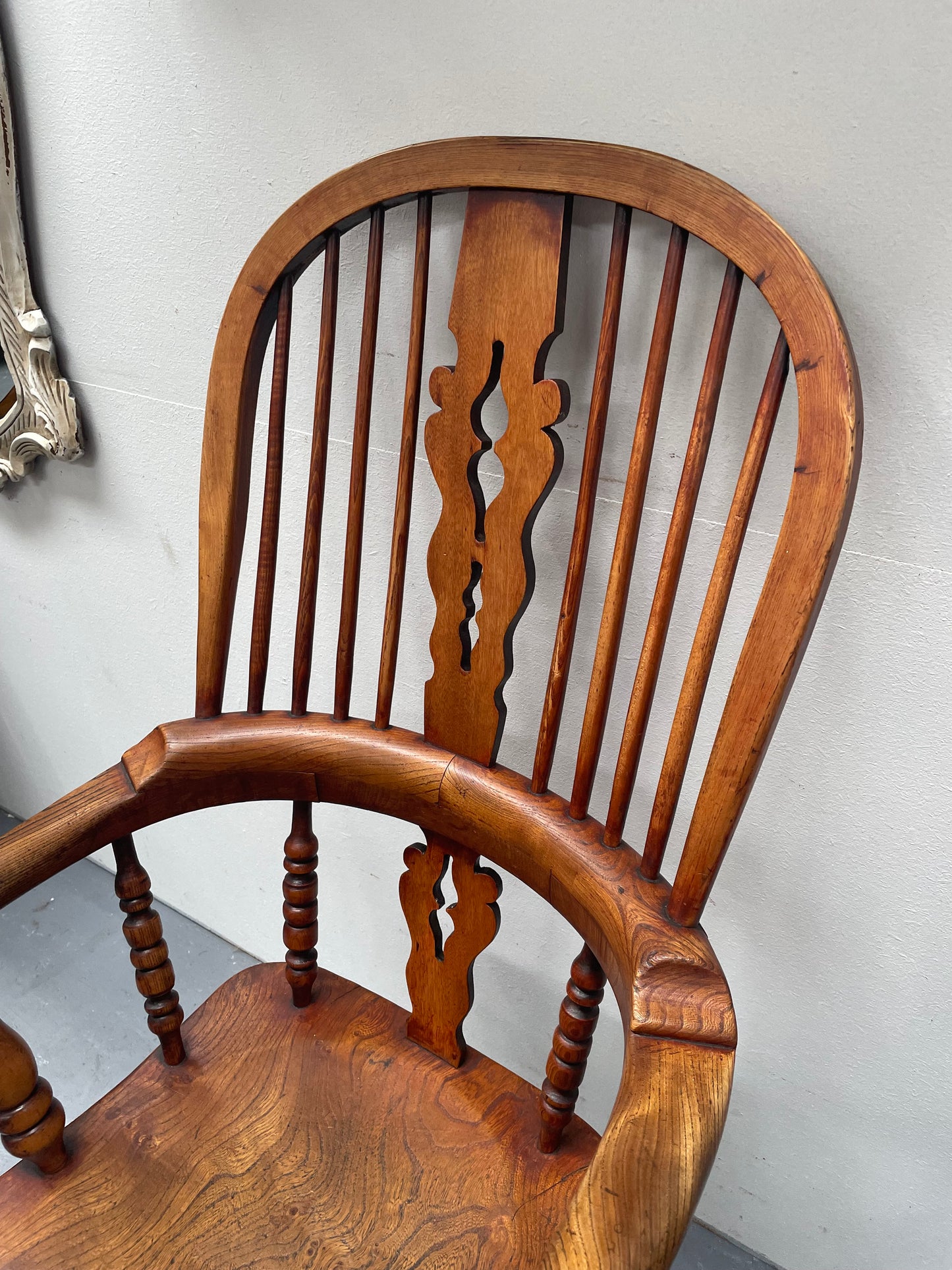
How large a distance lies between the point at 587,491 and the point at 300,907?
45 centimetres

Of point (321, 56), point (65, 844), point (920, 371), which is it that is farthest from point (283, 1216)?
point (321, 56)

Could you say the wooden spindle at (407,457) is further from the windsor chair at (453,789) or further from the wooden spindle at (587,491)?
the wooden spindle at (587,491)

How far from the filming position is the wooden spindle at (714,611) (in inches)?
20.4

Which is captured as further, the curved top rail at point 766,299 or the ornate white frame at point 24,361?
the ornate white frame at point 24,361

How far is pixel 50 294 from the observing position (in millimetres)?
979

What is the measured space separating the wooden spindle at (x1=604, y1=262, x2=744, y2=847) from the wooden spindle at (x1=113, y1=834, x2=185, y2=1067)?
1.21 ft

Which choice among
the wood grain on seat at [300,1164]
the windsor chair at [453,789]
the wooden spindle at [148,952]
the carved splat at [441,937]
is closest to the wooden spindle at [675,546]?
the windsor chair at [453,789]

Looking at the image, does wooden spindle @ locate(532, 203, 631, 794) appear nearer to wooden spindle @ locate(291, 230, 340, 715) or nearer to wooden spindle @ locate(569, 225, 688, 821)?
wooden spindle @ locate(569, 225, 688, 821)

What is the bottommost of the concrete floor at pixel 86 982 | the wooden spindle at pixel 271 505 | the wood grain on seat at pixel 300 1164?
the concrete floor at pixel 86 982

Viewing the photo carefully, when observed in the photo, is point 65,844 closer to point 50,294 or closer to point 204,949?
point 50,294

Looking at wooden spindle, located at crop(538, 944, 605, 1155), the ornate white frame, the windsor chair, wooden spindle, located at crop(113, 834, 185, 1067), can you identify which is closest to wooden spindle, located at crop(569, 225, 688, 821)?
the windsor chair

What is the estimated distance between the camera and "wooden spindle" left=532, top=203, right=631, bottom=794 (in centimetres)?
55

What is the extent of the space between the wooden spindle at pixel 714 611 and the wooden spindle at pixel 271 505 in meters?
0.33

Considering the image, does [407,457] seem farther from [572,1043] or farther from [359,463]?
[572,1043]
